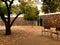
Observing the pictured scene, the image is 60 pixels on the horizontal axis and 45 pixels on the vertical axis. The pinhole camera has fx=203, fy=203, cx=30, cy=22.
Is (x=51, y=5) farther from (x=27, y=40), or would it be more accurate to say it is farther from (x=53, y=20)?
(x=27, y=40)

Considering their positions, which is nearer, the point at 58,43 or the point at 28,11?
the point at 58,43

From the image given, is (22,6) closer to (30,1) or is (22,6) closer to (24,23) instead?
(30,1)

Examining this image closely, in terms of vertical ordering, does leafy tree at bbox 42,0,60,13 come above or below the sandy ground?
below

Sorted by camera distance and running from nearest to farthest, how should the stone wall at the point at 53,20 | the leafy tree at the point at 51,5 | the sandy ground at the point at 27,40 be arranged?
the sandy ground at the point at 27,40 → the stone wall at the point at 53,20 → the leafy tree at the point at 51,5

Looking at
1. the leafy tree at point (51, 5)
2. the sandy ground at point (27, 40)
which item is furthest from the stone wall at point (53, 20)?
the leafy tree at point (51, 5)

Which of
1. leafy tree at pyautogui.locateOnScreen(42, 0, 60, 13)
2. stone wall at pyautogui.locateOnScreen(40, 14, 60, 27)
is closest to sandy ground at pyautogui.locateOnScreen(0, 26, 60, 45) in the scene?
stone wall at pyautogui.locateOnScreen(40, 14, 60, 27)

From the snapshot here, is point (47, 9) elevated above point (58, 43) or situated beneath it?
situated beneath

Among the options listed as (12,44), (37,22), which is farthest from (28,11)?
(37,22)

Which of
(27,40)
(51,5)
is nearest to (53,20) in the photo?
(27,40)

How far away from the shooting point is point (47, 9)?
124ft

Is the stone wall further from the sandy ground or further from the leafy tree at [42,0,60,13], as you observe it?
the leafy tree at [42,0,60,13]

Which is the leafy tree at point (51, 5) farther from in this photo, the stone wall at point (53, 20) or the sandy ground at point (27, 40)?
the sandy ground at point (27, 40)

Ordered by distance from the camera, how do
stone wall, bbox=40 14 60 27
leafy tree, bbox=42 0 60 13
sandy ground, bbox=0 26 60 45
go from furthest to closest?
1. leafy tree, bbox=42 0 60 13
2. stone wall, bbox=40 14 60 27
3. sandy ground, bbox=0 26 60 45

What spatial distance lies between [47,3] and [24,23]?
10062mm
